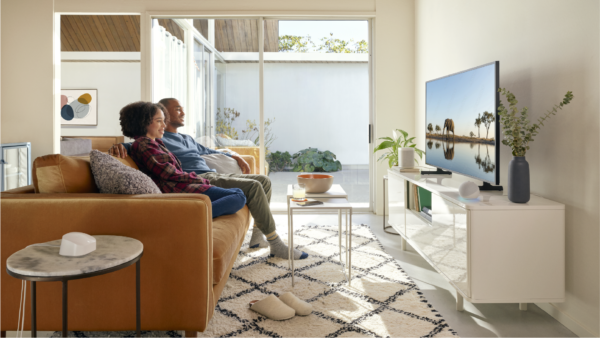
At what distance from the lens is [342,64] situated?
489 cm

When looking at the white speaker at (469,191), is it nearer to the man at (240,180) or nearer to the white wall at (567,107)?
the white wall at (567,107)

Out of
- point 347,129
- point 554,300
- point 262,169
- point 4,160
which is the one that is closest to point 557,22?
point 554,300

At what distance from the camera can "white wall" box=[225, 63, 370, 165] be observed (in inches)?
192

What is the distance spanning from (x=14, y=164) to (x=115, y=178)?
3423mm

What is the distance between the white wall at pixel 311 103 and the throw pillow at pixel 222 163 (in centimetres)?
119

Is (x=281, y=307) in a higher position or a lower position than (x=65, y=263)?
lower

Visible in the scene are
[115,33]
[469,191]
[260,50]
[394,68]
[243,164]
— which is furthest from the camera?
[115,33]

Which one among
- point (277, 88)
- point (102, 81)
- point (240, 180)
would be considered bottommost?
point (240, 180)

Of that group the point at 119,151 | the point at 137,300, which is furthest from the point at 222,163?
the point at 137,300

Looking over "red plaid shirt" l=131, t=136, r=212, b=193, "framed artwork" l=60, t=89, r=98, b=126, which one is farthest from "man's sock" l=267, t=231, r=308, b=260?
"framed artwork" l=60, t=89, r=98, b=126

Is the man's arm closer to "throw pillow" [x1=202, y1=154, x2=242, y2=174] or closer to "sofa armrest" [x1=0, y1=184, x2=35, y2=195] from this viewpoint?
"sofa armrest" [x1=0, y1=184, x2=35, y2=195]

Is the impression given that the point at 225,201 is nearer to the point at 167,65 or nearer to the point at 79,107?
the point at 167,65

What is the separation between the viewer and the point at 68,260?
126 centimetres

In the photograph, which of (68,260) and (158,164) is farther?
(158,164)
